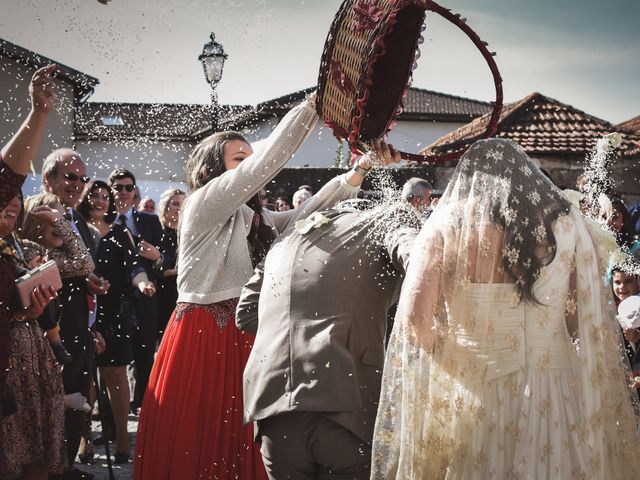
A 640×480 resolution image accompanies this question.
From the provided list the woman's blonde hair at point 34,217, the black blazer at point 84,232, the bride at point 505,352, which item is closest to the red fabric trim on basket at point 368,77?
the bride at point 505,352

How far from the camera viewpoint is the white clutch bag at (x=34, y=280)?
144 inches

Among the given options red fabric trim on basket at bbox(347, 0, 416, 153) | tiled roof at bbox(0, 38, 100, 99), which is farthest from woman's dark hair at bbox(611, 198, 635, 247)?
tiled roof at bbox(0, 38, 100, 99)

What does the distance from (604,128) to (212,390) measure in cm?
1652

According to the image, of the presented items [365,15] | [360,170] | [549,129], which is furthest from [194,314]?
[549,129]

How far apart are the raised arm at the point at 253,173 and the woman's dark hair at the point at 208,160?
0.58 feet

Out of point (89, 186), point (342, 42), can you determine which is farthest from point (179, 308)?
point (89, 186)

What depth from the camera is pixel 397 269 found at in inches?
123

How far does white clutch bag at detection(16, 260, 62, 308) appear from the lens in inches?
144

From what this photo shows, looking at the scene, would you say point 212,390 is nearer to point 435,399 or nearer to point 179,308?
point 179,308

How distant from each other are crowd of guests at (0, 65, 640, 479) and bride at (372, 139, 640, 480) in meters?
0.17

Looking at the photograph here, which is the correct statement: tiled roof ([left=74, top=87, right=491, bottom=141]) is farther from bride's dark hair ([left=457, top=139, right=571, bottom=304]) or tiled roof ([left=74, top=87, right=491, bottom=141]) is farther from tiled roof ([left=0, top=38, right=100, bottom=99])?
bride's dark hair ([left=457, top=139, right=571, bottom=304])

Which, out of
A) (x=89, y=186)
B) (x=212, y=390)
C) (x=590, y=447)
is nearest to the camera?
(x=590, y=447)

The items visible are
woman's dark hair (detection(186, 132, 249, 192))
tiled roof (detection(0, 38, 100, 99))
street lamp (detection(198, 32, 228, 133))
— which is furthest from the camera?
tiled roof (detection(0, 38, 100, 99))

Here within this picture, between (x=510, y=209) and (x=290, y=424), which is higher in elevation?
(x=510, y=209)
